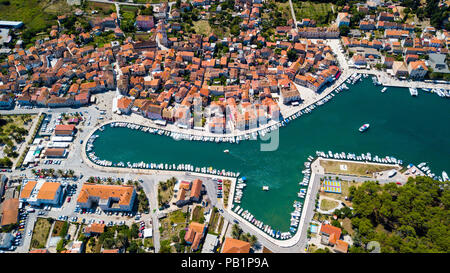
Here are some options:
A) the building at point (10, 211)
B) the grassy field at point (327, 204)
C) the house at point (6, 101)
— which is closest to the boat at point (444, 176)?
the grassy field at point (327, 204)

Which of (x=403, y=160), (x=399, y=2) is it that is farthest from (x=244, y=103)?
(x=399, y=2)

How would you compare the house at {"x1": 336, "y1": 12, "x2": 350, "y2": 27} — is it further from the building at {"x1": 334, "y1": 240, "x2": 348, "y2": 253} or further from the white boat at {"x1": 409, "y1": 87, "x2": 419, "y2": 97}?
the building at {"x1": 334, "y1": 240, "x2": 348, "y2": 253}

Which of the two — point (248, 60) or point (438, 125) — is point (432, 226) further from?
point (248, 60)

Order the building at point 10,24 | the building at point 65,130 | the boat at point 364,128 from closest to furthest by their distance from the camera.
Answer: the building at point 65,130 < the boat at point 364,128 < the building at point 10,24

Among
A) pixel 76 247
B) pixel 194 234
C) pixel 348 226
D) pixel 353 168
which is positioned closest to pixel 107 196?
pixel 76 247

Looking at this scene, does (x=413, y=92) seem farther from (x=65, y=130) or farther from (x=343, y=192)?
(x=65, y=130)

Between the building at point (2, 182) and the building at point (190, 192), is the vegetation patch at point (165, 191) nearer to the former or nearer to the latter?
the building at point (190, 192)

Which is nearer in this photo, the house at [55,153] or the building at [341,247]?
the building at [341,247]
